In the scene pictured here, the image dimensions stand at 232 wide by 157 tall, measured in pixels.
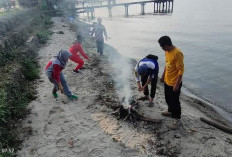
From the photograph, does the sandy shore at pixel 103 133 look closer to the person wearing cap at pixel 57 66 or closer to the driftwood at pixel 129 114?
the driftwood at pixel 129 114

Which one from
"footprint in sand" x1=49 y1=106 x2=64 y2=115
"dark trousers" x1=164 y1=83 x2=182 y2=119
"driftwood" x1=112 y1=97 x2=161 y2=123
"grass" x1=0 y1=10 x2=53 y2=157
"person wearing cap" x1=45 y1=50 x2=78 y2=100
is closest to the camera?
"grass" x1=0 y1=10 x2=53 y2=157

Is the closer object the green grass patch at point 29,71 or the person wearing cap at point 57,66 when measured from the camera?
the person wearing cap at point 57,66

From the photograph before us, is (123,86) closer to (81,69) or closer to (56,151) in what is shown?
(81,69)

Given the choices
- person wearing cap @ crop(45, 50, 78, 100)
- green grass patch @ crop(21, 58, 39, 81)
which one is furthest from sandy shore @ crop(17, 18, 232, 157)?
green grass patch @ crop(21, 58, 39, 81)

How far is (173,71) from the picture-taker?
17.5ft

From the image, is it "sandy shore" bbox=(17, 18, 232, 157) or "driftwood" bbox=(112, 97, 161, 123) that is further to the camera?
"driftwood" bbox=(112, 97, 161, 123)

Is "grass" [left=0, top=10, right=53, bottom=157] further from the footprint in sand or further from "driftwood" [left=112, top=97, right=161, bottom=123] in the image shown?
"driftwood" [left=112, top=97, right=161, bottom=123]

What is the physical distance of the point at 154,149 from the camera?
16.9 ft

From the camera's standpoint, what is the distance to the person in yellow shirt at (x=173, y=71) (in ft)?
16.5

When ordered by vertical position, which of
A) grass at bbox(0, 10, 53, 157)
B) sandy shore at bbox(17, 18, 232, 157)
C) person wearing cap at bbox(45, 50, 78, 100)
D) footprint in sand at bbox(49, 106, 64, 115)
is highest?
person wearing cap at bbox(45, 50, 78, 100)

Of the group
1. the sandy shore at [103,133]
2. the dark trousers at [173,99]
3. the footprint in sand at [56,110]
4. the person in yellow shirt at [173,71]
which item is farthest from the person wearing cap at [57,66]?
the dark trousers at [173,99]

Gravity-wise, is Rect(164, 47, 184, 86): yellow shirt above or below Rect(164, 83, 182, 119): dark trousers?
above

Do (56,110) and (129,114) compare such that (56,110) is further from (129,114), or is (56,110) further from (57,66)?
(129,114)

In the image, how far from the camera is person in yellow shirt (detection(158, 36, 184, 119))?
198 inches
